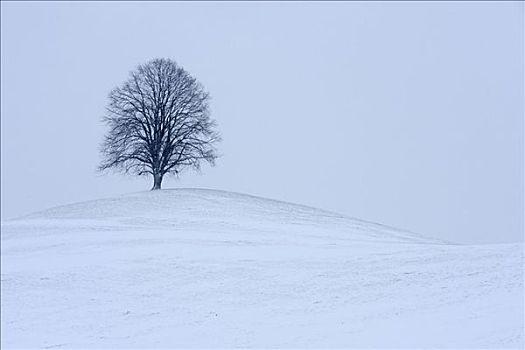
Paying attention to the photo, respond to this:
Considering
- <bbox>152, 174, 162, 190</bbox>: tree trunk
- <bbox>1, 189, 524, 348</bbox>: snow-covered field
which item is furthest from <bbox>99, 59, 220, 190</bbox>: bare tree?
<bbox>1, 189, 524, 348</bbox>: snow-covered field

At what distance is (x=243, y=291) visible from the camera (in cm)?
1694

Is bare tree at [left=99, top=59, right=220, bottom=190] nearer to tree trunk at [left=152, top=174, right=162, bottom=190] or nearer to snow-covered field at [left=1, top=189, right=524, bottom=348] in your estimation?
tree trunk at [left=152, top=174, right=162, bottom=190]

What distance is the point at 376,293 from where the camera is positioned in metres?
16.7

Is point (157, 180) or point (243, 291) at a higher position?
point (157, 180)

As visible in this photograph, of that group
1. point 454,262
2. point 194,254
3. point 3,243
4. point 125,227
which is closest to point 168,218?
point 125,227

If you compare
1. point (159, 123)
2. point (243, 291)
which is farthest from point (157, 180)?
point (243, 291)

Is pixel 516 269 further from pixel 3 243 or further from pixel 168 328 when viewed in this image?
pixel 3 243

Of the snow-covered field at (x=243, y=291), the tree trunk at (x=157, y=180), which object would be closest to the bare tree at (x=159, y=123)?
the tree trunk at (x=157, y=180)

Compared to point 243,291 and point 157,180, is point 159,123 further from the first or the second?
point 243,291

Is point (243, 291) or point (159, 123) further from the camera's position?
point (159, 123)

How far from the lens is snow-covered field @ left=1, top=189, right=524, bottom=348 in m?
14.4

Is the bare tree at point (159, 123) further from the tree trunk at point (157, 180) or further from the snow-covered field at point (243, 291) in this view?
the snow-covered field at point (243, 291)

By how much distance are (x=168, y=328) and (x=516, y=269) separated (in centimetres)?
832

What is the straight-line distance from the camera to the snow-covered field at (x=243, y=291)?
1435 centimetres
